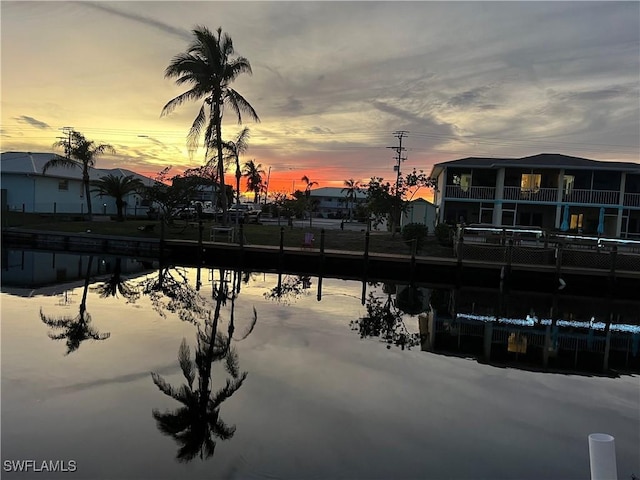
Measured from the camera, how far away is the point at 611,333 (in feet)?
45.8

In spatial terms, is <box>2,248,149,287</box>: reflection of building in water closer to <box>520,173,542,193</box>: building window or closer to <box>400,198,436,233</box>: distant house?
<box>400,198,436,233</box>: distant house

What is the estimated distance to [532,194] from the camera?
36.3 metres

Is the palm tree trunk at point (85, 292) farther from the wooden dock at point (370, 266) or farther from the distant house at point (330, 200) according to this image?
the distant house at point (330, 200)

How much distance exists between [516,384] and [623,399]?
1.77 meters

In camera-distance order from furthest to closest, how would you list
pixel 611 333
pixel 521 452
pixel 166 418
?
pixel 611 333, pixel 166 418, pixel 521 452

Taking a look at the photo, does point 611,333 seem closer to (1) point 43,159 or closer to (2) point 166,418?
(2) point 166,418

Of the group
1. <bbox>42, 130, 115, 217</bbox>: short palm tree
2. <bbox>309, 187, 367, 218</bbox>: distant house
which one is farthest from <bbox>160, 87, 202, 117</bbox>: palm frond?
<bbox>309, 187, 367, 218</bbox>: distant house

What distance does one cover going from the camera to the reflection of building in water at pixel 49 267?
19.0 meters

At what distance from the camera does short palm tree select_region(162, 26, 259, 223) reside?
2741 centimetres

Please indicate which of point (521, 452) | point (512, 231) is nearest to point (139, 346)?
point (521, 452)

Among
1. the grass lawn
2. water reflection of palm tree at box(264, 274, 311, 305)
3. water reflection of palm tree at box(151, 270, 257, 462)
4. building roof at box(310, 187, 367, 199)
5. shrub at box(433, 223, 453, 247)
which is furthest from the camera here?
building roof at box(310, 187, 367, 199)

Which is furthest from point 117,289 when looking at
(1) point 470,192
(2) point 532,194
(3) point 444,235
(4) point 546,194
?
(4) point 546,194

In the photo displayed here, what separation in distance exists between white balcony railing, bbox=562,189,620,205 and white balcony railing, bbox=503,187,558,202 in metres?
0.86

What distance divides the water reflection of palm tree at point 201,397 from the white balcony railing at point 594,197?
31.9 m
